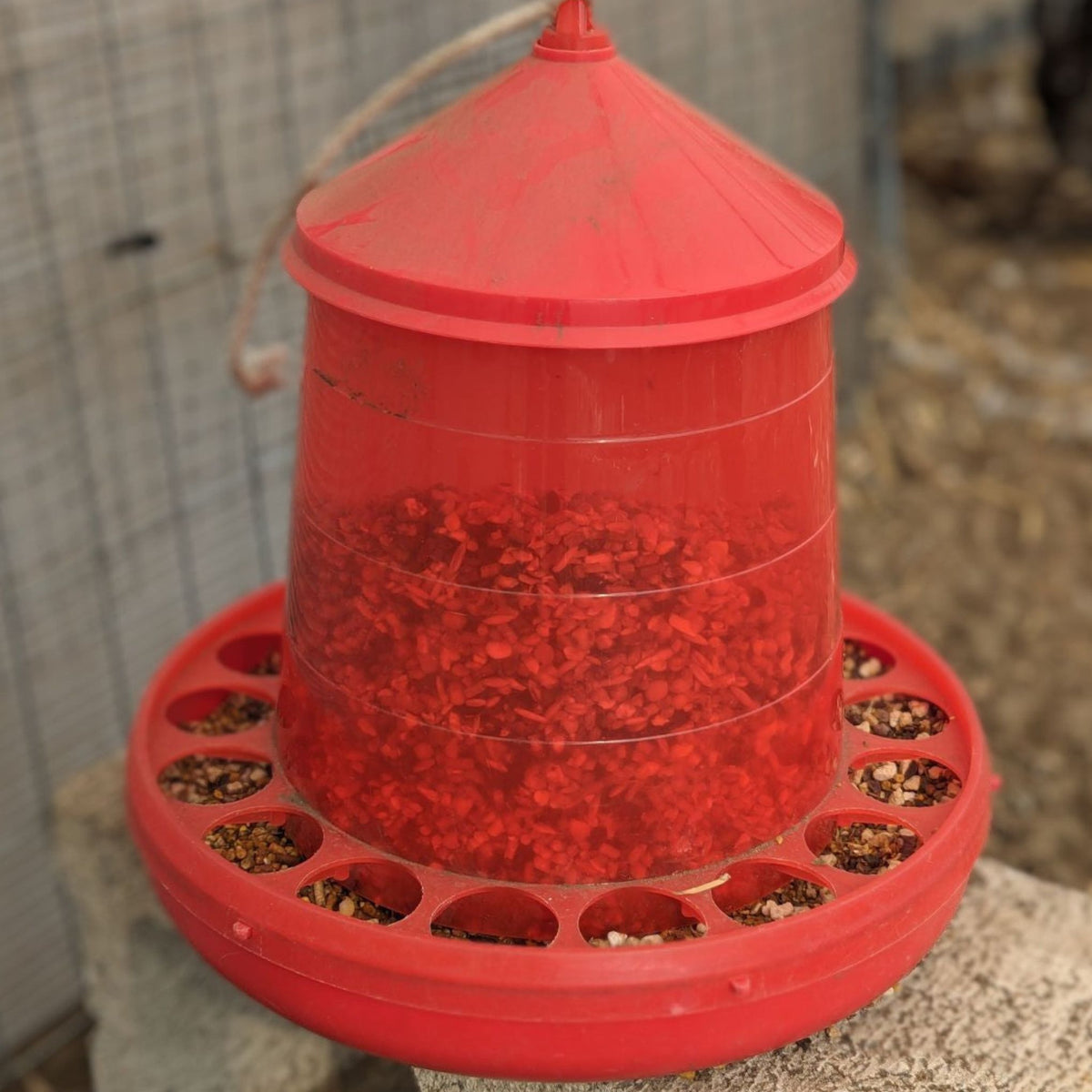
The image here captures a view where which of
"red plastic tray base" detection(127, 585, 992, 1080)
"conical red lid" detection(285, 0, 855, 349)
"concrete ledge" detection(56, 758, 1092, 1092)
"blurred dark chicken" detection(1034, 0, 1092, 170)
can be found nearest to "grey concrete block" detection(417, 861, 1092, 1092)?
"concrete ledge" detection(56, 758, 1092, 1092)

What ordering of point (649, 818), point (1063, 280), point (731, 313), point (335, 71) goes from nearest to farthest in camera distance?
point (731, 313) → point (649, 818) → point (335, 71) → point (1063, 280)

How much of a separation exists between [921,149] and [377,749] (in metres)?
4.33

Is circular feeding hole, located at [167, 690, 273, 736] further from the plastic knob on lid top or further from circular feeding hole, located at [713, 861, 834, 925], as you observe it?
the plastic knob on lid top

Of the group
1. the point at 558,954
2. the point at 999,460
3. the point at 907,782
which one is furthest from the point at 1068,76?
the point at 558,954

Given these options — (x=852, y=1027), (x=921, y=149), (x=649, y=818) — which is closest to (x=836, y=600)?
(x=649, y=818)

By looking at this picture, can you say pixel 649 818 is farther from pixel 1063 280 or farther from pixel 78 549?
pixel 1063 280

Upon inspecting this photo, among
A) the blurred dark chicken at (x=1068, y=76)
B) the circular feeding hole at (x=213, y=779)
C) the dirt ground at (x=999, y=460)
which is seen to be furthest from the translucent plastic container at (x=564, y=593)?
the blurred dark chicken at (x=1068, y=76)

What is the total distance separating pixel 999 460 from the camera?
11.7 ft

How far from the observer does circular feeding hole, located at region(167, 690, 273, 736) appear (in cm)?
137

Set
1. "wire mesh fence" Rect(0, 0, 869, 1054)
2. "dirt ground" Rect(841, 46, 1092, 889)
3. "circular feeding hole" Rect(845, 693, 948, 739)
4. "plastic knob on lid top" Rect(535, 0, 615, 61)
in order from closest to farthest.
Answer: "plastic knob on lid top" Rect(535, 0, 615, 61)
"circular feeding hole" Rect(845, 693, 948, 739)
"wire mesh fence" Rect(0, 0, 869, 1054)
"dirt ground" Rect(841, 46, 1092, 889)

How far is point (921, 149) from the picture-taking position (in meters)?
Answer: 5.03

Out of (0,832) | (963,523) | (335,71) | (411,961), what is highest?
(335,71)

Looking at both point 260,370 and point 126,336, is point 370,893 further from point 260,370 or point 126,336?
point 126,336

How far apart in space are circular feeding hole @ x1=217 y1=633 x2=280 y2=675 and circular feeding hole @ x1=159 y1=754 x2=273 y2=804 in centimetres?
15
